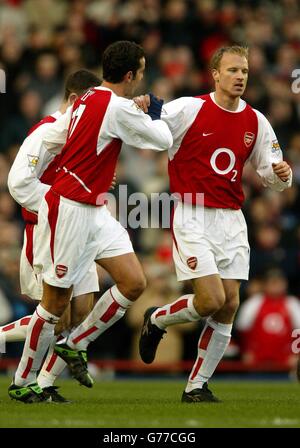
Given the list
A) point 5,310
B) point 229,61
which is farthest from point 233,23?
point 229,61

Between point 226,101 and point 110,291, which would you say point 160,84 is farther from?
point 110,291

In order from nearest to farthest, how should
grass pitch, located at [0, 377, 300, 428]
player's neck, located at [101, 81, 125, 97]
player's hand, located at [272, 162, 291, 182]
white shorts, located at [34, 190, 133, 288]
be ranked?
grass pitch, located at [0, 377, 300, 428] < white shorts, located at [34, 190, 133, 288] < player's neck, located at [101, 81, 125, 97] < player's hand, located at [272, 162, 291, 182]

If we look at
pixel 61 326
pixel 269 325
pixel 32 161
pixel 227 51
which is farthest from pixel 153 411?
pixel 269 325

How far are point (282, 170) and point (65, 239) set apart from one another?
1773mm

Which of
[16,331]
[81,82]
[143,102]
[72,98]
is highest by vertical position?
[143,102]

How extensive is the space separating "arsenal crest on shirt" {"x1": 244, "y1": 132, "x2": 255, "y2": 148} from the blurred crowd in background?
16.3ft

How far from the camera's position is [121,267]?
9289mm

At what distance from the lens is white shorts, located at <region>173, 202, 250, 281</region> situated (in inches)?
369

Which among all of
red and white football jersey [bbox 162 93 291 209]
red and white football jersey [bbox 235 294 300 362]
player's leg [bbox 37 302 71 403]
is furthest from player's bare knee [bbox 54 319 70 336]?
red and white football jersey [bbox 235 294 300 362]

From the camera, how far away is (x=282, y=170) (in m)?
9.48

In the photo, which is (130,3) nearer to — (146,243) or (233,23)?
(233,23)

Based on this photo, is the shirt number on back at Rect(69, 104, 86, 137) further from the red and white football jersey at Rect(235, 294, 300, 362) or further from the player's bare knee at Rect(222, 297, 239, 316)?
the red and white football jersey at Rect(235, 294, 300, 362)

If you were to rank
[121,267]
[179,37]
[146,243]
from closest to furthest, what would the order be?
[121,267] < [146,243] < [179,37]

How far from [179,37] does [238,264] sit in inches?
350
